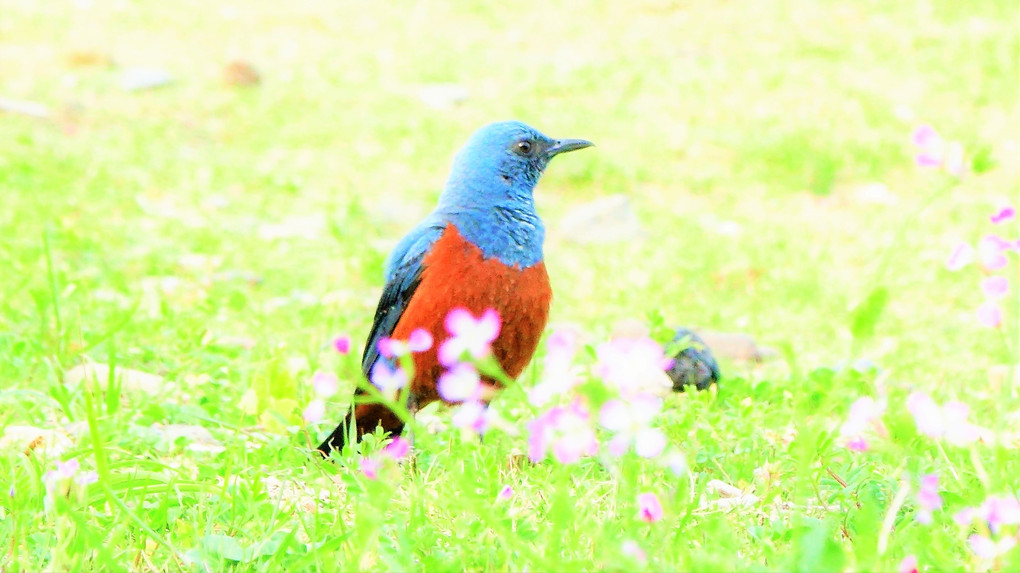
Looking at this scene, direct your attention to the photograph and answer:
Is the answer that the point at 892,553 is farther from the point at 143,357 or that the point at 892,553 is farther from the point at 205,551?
the point at 143,357

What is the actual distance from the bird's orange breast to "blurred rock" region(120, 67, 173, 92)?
7.06m

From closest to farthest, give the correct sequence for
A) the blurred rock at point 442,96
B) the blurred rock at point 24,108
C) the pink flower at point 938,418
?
the pink flower at point 938,418, the blurred rock at point 24,108, the blurred rock at point 442,96

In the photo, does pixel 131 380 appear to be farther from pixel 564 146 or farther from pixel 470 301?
pixel 564 146

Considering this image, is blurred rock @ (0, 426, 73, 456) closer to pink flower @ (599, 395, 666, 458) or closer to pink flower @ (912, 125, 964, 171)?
pink flower @ (599, 395, 666, 458)

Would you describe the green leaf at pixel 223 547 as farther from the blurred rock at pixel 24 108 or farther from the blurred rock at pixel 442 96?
the blurred rock at pixel 442 96

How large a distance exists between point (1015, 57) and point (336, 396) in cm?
858

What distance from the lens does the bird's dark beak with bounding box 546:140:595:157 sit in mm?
4254

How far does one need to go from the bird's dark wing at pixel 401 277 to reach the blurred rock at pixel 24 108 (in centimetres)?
602

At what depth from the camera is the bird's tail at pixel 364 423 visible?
3.62 metres

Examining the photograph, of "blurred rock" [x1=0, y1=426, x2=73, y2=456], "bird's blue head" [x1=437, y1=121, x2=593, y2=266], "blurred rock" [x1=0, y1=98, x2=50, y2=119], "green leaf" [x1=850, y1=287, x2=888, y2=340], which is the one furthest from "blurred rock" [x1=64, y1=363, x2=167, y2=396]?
"blurred rock" [x1=0, y1=98, x2=50, y2=119]

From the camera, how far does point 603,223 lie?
25.6ft


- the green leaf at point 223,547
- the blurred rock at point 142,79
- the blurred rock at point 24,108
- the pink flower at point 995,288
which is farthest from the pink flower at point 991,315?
the blurred rock at point 142,79

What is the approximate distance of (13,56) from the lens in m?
10.7

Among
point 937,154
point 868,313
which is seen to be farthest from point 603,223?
point 868,313
